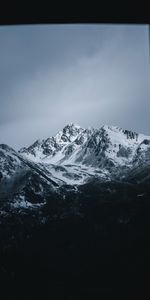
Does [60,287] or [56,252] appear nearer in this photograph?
[60,287]

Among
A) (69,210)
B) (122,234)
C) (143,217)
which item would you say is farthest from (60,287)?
(69,210)

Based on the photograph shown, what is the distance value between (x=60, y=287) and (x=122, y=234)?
21793 millimetres

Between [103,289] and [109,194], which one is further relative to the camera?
[109,194]

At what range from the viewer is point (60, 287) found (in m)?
94.8

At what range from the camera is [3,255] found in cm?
10856

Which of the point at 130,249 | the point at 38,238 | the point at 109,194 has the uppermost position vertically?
the point at 109,194

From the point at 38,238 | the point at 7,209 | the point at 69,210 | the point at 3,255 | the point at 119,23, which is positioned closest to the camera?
the point at 119,23

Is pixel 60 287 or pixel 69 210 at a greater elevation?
pixel 69 210

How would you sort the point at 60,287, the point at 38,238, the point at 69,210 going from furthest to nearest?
the point at 69,210
the point at 38,238
the point at 60,287

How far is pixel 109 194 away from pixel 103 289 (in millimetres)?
69968

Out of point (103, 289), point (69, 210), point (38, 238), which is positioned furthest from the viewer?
point (69, 210)
